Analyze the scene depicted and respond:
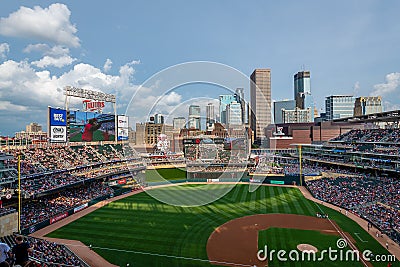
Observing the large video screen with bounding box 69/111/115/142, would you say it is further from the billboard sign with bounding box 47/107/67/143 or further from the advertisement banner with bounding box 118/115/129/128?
the billboard sign with bounding box 47/107/67/143

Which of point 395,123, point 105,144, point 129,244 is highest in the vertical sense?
point 395,123

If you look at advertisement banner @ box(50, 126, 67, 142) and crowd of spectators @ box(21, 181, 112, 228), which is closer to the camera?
crowd of spectators @ box(21, 181, 112, 228)

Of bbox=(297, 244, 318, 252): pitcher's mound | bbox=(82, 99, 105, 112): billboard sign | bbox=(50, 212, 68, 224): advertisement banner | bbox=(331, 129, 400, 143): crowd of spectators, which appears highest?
bbox=(82, 99, 105, 112): billboard sign

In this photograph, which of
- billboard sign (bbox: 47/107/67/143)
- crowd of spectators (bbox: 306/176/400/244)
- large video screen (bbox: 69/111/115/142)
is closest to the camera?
crowd of spectators (bbox: 306/176/400/244)

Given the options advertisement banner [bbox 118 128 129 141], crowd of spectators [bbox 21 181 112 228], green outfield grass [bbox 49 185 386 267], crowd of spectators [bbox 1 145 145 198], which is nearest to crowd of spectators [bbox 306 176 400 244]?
green outfield grass [bbox 49 185 386 267]

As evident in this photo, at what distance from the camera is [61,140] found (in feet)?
135

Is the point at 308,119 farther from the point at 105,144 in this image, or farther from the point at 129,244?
the point at 129,244

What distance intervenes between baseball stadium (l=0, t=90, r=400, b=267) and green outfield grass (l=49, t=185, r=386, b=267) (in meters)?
0.12

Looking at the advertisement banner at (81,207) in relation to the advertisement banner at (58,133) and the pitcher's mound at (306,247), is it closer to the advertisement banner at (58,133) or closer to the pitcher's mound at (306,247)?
the advertisement banner at (58,133)

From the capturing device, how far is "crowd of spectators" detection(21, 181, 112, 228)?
26359mm

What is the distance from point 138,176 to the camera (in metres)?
48.2

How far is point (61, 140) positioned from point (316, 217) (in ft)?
125

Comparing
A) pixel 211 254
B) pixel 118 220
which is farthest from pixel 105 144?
pixel 211 254

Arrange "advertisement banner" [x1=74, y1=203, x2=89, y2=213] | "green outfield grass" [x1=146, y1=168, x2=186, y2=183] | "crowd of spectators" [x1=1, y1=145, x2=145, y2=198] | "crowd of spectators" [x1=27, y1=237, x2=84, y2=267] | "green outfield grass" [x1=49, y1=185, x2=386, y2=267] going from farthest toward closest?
"green outfield grass" [x1=146, y1=168, x2=186, y2=183], "advertisement banner" [x1=74, y1=203, x2=89, y2=213], "crowd of spectators" [x1=1, y1=145, x2=145, y2=198], "green outfield grass" [x1=49, y1=185, x2=386, y2=267], "crowd of spectators" [x1=27, y1=237, x2=84, y2=267]
